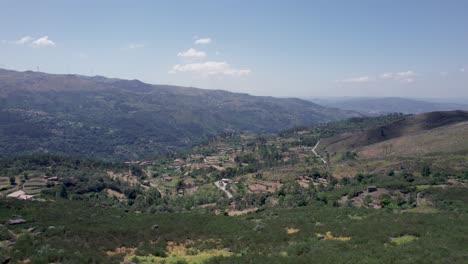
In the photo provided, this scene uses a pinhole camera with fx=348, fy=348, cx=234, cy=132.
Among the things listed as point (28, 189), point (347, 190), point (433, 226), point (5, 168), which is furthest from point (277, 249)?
point (5, 168)

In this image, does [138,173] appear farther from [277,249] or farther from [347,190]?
[277,249]

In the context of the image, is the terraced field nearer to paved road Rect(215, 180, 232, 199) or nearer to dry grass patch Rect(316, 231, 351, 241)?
paved road Rect(215, 180, 232, 199)

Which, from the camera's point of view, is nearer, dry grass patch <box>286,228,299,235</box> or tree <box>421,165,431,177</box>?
dry grass patch <box>286,228,299,235</box>

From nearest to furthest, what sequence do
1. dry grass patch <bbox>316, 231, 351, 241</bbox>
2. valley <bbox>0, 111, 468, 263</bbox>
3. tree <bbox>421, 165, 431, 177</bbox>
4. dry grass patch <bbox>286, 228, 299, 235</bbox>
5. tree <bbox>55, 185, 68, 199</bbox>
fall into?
valley <bbox>0, 111, 468, 263</bbox> → dry grass patch <bbox>316, 231, 351, 241</bbox> → dry grass patch <bbox>286, 228, 299, 235</bbox> → tree <bbox>55, 185, 68, 199</bbox> → tree <bbox>421, 165, 431, 177</bbox>

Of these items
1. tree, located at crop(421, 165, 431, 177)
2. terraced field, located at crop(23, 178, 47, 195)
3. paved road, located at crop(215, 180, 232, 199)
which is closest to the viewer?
tree, located at crop(421, 165, 431, 177)

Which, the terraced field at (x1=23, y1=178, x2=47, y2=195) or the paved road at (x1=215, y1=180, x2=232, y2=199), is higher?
the terraced field at (x1=23, y1=178, x2=47, y2=195)

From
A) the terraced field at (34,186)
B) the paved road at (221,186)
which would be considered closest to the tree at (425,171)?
the paved road at (221,186)

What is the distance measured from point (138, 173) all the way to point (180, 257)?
12066cm

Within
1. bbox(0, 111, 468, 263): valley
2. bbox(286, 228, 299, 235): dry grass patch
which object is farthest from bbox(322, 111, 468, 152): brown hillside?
bbox(286, 228, 299, 235): dry grass patch

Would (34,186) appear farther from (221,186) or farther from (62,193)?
(221,186)

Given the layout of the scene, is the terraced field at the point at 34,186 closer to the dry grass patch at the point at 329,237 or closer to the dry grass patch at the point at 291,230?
the dry grass patch at the point at 291,230

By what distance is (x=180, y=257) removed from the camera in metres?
29.7

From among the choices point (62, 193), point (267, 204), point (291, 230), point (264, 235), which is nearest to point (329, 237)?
point (291, 230)

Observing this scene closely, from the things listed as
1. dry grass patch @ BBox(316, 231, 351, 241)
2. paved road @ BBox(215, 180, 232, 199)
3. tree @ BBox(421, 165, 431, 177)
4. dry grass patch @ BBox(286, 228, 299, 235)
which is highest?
dry grass patch @ BBox(316, 231, 351, 241)
